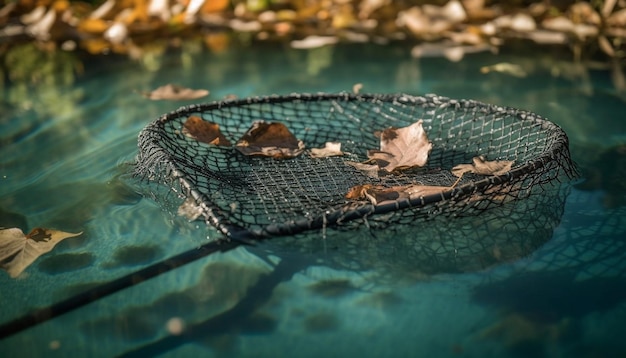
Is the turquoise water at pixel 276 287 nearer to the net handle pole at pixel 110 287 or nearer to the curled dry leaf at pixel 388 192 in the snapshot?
the net handle pole at pixel 110 287

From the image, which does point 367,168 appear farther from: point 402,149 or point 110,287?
point 110,287

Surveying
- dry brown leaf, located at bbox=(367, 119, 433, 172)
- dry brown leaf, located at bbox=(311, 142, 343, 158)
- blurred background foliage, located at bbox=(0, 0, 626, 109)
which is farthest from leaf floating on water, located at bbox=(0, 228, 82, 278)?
blurred background foliage, located at bbox=(0, 0, 626, 109)

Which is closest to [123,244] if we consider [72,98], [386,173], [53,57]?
[386,173]

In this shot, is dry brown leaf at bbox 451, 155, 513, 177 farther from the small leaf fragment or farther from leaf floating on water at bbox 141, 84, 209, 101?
leaf floating on water at bbox 141, 84, 209, 101

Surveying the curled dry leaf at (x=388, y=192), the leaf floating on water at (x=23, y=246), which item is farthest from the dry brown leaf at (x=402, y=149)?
the leaf floating on water at (x=23, y=246)

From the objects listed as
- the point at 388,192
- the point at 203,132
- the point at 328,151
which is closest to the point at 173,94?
the point at 203,132

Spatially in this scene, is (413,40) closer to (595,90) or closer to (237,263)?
(595,90)
